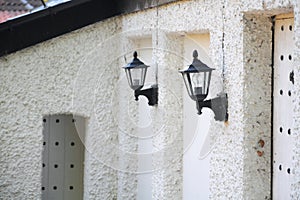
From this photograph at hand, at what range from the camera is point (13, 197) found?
30.0ft

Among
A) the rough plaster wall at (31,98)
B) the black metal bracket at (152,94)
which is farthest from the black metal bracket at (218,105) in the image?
the rough plaster wall at (31,98)

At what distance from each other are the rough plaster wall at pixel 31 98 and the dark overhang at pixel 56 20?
113 millimetres

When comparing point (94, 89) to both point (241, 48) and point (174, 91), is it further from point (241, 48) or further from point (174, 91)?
point (241, 48)

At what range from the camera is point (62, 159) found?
9898mm

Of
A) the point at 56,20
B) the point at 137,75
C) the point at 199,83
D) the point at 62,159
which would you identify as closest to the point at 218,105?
the point at 199,83

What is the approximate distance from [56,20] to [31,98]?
1117 millimetres

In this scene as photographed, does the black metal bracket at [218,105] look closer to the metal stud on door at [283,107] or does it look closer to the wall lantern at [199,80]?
the wall lantern at [199,80]

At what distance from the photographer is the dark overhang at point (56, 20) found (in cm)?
892

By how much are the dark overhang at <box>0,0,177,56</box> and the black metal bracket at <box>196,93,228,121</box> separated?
254 cm

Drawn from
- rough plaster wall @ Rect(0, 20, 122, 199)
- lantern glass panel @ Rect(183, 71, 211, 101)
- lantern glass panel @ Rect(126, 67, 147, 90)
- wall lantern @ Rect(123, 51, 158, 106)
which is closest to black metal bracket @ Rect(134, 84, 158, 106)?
wall lantern @ Rect(123, 51, 158, 106)

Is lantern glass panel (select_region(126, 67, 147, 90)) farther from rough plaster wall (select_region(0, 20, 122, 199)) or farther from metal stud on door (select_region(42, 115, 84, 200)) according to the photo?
metal stud on door (select_region(42, 115, 84, 200))

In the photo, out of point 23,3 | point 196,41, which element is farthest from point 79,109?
point 196,41

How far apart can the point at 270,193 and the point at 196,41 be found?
2.19m

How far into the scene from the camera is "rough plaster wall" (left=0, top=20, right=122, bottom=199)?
9055mm
